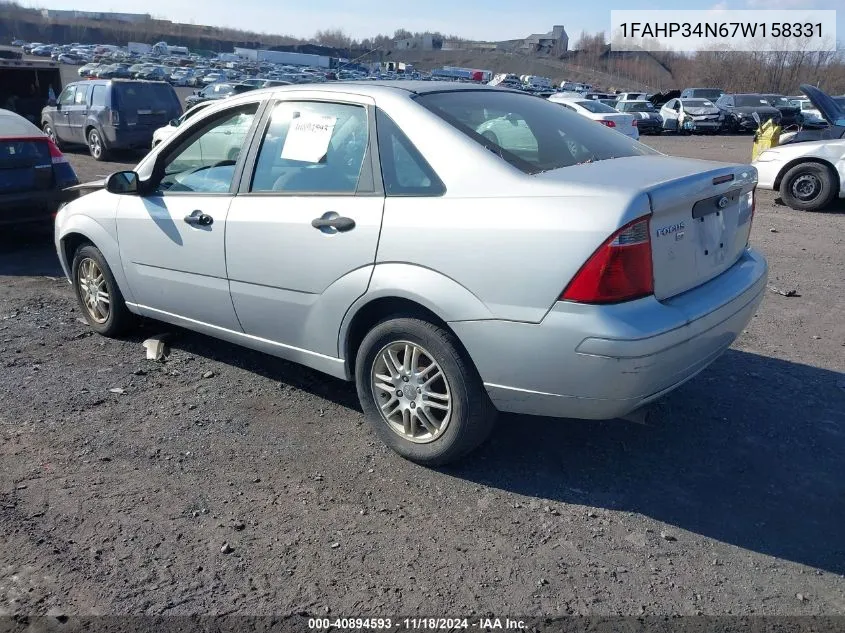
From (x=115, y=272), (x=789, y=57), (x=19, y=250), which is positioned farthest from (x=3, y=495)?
(x=789, y=57)

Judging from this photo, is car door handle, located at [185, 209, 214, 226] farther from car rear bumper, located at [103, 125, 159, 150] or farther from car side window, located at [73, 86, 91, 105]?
car side window, located at [73, 86, 91, 105]

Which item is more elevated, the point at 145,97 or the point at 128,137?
the point at 145,97

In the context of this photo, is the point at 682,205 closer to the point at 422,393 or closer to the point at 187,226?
the point at 422,393

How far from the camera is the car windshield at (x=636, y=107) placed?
3142 centimetres

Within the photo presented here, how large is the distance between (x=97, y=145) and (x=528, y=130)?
1489 centimetres

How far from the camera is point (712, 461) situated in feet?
11.9

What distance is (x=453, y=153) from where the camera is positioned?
329 centimetres

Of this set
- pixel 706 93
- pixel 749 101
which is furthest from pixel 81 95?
pixel 706 93

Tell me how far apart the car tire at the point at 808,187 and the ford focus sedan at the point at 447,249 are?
7991 mm

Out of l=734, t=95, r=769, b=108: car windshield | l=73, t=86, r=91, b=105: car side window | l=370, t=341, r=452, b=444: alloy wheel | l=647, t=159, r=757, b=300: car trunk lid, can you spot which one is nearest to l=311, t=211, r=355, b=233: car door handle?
l=370, t=341, r=452, b=444: alloy wheel

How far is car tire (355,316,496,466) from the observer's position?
3.30 m

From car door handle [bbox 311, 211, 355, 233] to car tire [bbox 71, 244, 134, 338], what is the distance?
7.03 feet

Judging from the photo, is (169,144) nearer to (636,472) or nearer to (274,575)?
(274,575)

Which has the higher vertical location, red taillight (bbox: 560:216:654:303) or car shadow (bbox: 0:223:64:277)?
red taillight (bbox: 560:216:654:303)
